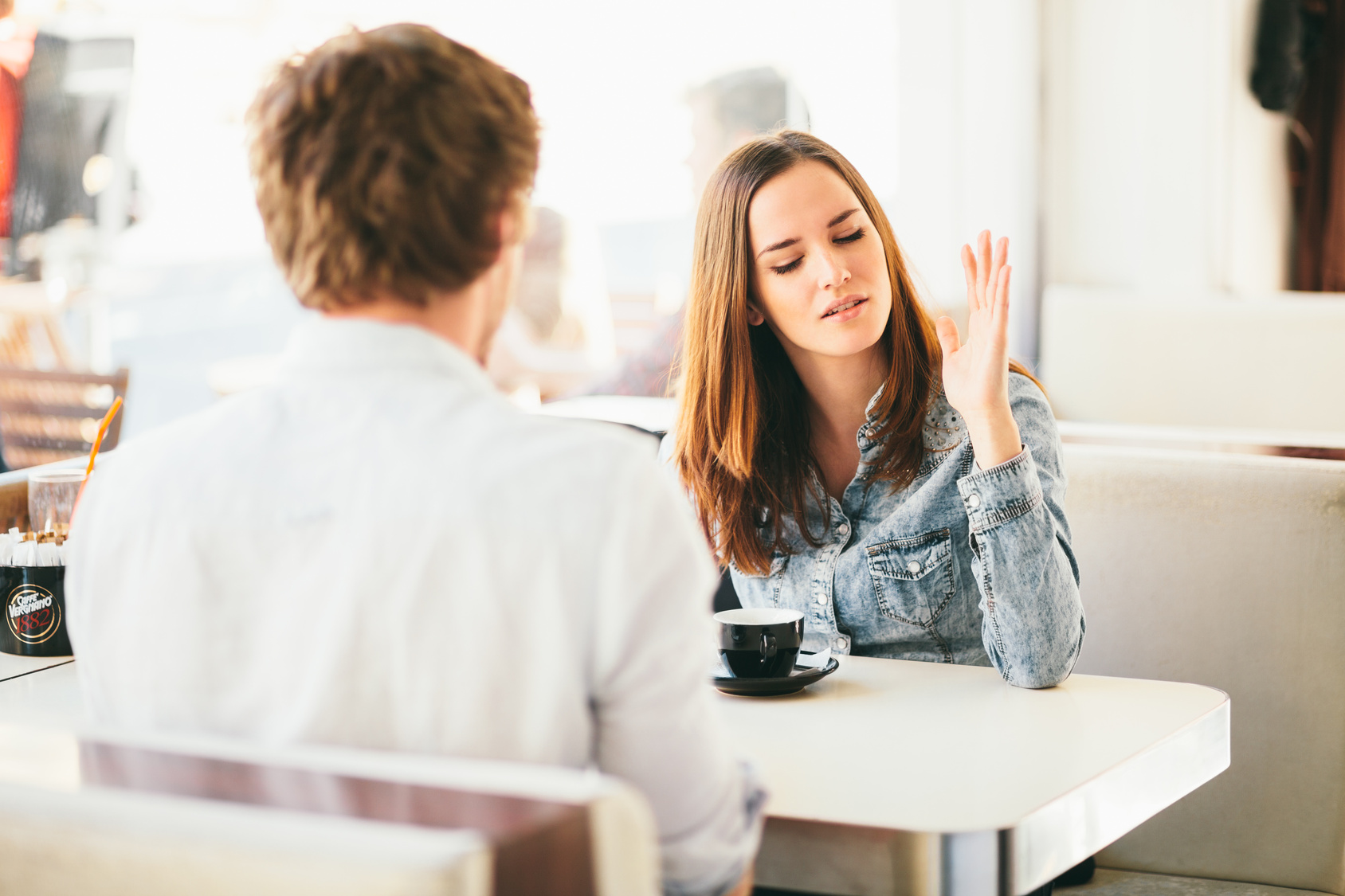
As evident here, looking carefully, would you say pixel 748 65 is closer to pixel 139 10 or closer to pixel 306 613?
pixel 139 10

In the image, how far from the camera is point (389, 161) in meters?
0.75

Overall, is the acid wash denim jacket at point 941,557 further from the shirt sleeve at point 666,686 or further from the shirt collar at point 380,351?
the shirt collar at point 380,351

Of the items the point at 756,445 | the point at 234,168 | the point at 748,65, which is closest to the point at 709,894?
the point at 756,445

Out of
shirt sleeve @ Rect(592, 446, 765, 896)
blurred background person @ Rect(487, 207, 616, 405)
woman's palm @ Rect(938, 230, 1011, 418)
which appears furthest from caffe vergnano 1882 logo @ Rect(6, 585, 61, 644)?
blurred background person @ Rect(487, 207, 616, 405)

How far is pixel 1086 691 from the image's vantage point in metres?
1.23

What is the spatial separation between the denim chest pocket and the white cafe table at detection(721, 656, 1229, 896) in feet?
0.68

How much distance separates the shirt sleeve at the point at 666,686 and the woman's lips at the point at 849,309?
89 cm

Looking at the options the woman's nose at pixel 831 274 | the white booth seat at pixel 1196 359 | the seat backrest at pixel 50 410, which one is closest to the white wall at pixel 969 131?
the white booth seat at pixel 1196 359

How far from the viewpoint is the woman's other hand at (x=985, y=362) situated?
4.42ft

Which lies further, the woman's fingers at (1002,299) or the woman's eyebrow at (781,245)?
the woman's eyebrow at (781,245)

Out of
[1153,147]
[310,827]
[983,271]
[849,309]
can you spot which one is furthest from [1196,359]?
[310,827]

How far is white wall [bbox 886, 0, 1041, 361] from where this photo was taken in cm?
434

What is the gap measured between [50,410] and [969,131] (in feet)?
9.58

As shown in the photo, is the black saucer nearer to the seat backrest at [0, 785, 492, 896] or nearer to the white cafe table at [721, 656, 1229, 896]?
the white cafe table at [721, 656, 1229, 896]
